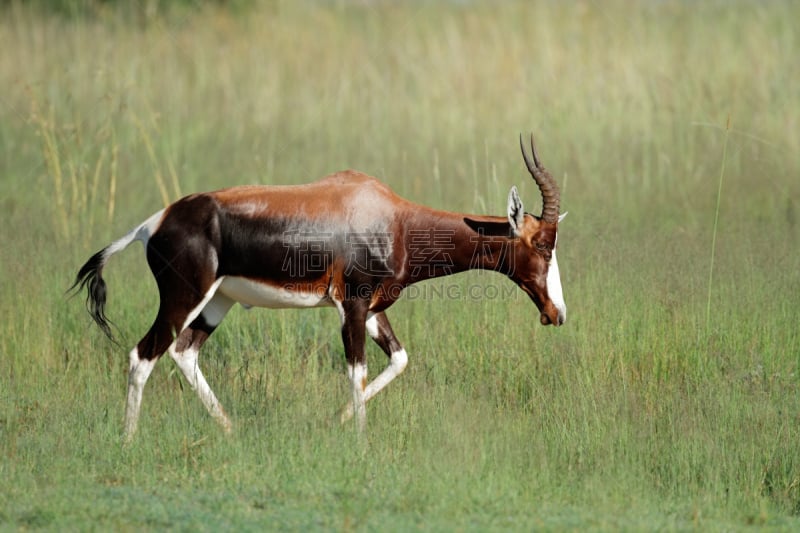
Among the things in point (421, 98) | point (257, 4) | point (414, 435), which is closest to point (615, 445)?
point (414, 435)

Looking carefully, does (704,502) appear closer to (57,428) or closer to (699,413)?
(699,413)

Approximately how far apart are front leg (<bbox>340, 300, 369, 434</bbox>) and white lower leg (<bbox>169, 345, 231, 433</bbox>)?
0.90 metres

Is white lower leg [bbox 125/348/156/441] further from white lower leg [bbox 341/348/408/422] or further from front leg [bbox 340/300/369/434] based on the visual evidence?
white lower leg [bbox 341/348/408/422]

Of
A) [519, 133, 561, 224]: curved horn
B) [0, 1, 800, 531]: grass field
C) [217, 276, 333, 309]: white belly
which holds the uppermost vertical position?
[519, 133, 561, 224]: curved horn

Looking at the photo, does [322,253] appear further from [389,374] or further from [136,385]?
[136,385]

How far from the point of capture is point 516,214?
26.9ft

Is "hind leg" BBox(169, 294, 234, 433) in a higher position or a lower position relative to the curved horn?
lower

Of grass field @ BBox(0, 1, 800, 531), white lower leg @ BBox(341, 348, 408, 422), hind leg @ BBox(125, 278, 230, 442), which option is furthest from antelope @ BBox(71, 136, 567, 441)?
grass field @ BBox(0, 1, 800, 531)

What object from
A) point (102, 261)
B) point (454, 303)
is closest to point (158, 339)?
point (102, 261)

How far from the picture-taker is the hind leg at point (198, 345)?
8391mm

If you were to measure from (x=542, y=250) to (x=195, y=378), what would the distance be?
8.39 ft

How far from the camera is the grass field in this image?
701cm

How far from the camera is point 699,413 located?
819cm

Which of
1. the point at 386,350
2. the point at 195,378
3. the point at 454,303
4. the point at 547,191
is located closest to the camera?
the point at 547,191
